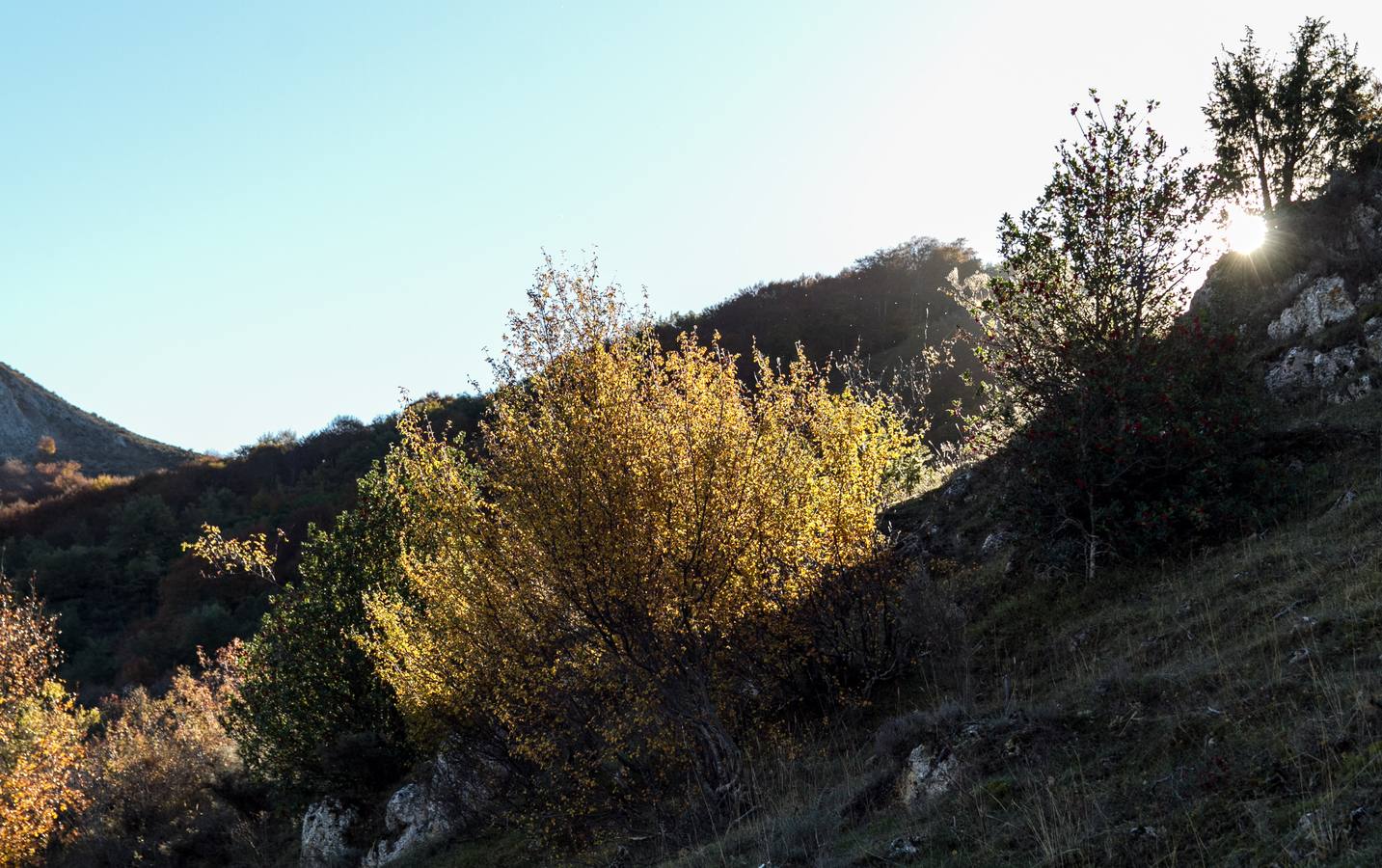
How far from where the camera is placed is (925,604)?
37.6ft

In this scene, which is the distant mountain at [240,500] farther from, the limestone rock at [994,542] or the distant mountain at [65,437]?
the limestone rock at [994,542]

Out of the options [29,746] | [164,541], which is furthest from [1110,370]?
[164,541]

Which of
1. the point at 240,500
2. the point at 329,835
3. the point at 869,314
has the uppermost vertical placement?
the point at 869,314

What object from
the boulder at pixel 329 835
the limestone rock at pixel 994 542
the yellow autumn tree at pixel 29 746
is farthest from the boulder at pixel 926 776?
the yellow autumn tree at pixel 29 746

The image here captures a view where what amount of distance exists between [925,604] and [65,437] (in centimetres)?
7287

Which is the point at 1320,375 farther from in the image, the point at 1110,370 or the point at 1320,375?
the point at 1110,370

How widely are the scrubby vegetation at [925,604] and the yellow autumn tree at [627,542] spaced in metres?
0.04

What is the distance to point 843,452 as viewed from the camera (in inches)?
461

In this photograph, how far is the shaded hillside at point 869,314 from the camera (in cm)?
3844

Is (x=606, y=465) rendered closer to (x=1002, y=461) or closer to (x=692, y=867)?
(x=692, y=867)

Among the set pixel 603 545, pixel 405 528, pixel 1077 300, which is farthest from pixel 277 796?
pixel 1077 300

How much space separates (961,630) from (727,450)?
13.4ft

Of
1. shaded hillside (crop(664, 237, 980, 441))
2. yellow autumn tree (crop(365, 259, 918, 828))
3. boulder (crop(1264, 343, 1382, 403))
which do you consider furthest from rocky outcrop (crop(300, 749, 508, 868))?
shaded hillside (crop(664, 237, 980, 441))

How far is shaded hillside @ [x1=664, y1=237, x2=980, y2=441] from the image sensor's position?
38.4m
